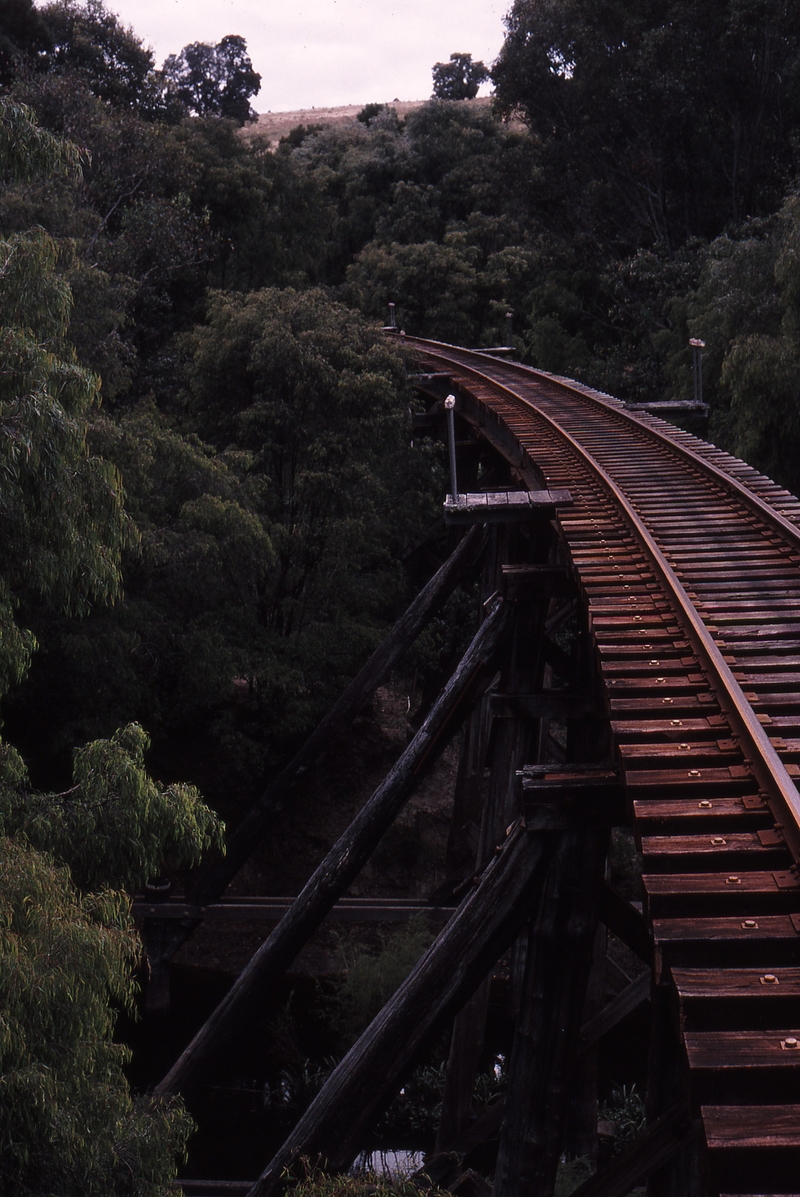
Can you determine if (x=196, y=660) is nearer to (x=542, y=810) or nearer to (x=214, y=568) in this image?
(x=214, y=568)

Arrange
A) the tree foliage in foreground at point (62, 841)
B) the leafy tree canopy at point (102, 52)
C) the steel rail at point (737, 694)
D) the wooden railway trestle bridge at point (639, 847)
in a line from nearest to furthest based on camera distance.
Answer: the wooden railway trestle bridge at point (639, 847) < the steel rail at point (737, 694) < the tree foliage in foreground at point (62, 841) < the leafy tree canopy at point (102, 52)

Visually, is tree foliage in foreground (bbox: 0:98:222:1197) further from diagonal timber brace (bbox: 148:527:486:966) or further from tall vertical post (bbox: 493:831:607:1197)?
diagonal timber brace (bbox: 148:527:486:966)

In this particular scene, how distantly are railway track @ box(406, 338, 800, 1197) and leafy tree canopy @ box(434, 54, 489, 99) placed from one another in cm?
5529

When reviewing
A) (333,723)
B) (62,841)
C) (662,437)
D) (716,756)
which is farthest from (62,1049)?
(662,437)

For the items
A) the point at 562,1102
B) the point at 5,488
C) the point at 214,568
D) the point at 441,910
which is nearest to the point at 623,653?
the point at 562,1102

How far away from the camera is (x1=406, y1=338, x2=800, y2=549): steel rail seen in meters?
7.41

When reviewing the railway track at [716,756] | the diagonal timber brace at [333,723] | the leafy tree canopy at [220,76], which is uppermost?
the leafy tree canopy at [220,76]

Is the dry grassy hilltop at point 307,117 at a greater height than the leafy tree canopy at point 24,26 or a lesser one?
greater

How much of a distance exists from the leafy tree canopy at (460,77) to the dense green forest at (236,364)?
1841 cm

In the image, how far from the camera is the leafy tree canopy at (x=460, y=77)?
57.3m

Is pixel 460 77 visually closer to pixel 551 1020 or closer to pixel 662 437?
pixel 662 437

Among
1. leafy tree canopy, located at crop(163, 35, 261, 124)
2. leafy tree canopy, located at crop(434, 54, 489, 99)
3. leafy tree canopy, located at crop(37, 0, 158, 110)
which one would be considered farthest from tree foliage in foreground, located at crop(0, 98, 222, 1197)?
leafy tree canopy, located at crop(434, 54, 489, 99)

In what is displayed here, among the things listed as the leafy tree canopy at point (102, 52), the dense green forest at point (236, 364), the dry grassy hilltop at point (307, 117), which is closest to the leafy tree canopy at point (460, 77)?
the dry grassy hilltop at point (307, 117)

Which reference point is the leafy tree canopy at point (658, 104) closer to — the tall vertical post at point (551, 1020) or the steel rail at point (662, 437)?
the steel rail at point (662, 437)
